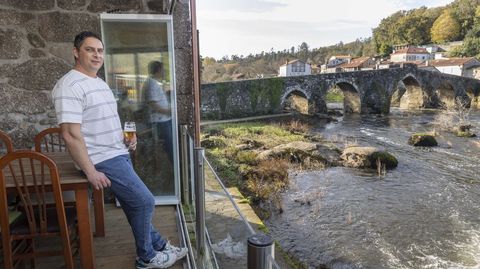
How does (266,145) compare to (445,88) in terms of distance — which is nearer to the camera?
(266,145)

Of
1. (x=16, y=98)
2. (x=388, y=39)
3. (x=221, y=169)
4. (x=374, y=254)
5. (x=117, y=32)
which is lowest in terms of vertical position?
(x=374, y=254)

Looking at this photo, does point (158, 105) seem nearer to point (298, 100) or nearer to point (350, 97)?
point (298, 100)

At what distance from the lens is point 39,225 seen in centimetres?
216

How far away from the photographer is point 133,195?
83.9 inches

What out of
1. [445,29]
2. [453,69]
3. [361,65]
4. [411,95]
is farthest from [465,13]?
[411,95]

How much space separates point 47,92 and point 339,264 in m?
5.04

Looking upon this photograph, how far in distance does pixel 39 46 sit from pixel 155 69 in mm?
1056

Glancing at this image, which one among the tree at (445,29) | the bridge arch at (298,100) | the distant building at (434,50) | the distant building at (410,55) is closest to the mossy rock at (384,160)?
the bridge arch at (298,100)

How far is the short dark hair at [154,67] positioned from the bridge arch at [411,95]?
31.0 m

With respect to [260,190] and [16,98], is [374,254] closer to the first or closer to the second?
[260,190]

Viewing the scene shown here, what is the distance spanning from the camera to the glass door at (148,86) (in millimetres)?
3480

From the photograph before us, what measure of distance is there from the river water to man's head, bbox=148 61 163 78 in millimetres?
4169

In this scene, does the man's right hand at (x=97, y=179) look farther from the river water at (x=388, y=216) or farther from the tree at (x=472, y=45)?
the tree at (x=472, y=45)

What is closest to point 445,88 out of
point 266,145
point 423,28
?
point 266,145
